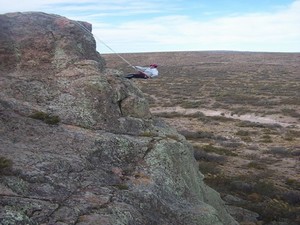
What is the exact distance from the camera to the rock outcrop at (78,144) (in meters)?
7.20

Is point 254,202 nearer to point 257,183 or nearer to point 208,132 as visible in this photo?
point 257,183

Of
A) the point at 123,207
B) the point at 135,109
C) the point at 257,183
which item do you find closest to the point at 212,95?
the point at 257,183

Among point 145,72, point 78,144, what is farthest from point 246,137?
point 78,144

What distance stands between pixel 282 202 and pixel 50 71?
11.8 meters

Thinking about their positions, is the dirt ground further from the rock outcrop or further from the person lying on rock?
the rock outcrop

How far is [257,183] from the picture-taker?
65.8 feet

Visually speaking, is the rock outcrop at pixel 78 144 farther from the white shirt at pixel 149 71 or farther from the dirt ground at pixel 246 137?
the dirt ground at pixel 246 137

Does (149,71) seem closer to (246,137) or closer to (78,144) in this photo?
(78,144)

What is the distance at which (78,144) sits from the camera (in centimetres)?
912

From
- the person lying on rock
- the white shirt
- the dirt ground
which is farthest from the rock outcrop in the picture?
the dirt ground

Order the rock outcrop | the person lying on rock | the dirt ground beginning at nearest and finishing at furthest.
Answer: the rock outcrop
the person lying on rock
the dirt ground

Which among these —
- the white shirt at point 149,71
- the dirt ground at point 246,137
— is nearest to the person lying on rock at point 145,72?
the white shirt at point 149,71

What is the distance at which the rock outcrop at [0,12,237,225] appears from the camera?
720 cm

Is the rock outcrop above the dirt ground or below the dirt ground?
above
